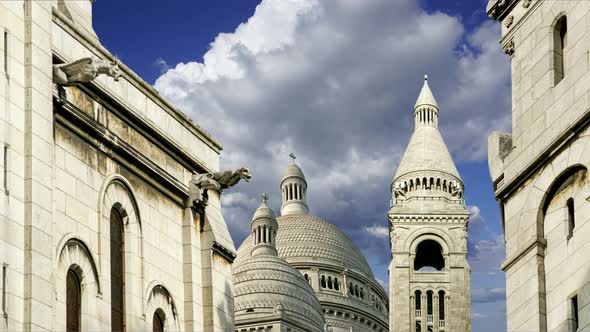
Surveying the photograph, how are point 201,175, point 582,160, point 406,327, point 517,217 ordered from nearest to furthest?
point 582,160, point 517,217, point 201,175, point 406,327

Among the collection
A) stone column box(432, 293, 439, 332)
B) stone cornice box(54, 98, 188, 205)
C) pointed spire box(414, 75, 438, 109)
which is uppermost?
pointed spire box(414, 75, 438, 109)

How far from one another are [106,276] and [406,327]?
13410 cm

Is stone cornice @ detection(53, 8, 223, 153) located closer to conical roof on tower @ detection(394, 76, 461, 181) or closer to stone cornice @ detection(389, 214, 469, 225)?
stone cornice @ detection(389, 214, 469, 225)

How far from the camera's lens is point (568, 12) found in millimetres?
32188

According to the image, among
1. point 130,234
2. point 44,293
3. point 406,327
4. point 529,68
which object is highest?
point 406,327

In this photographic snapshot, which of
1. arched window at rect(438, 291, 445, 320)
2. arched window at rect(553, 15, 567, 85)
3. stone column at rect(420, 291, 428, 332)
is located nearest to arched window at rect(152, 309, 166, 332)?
arched window at rect(553, 15, 567, 85)

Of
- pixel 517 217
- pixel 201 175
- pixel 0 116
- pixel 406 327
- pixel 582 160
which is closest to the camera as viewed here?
pixel 0 116

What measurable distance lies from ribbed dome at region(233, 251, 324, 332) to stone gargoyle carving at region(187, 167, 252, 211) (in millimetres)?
115112

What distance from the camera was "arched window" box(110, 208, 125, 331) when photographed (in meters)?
32.0

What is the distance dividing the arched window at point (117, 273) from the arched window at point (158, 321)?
1.62m

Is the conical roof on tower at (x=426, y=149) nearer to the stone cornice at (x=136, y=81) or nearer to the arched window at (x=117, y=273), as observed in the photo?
the stone cornice at (x=136, y=81)

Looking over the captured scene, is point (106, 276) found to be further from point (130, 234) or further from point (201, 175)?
point (201, 175)

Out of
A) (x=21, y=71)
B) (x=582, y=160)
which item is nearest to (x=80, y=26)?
(x=21, y=71)

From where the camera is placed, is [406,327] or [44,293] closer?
[44,293]
